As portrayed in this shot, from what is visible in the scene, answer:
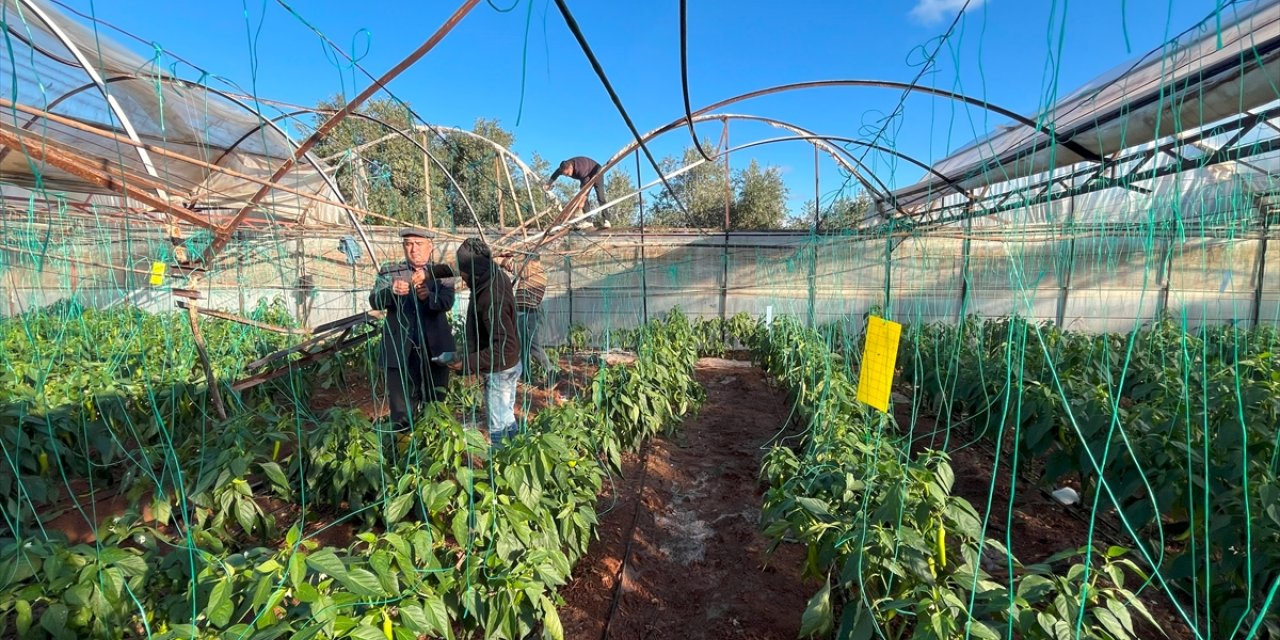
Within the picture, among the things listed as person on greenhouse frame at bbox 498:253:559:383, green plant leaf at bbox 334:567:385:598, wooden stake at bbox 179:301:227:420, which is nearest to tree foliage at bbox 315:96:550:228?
person on greenhouse frame at bbox 498:253:559:383

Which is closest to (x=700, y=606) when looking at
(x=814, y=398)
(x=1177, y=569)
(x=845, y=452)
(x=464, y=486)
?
(x=845, y=452)

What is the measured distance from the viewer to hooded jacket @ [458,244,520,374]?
3.14 meters

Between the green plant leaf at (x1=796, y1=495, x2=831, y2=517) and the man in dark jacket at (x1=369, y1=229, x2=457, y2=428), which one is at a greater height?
the man in dark jacket at (x1=369, y1=229, x2=457, y2=428)

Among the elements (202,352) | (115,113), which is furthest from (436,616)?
(115,113)

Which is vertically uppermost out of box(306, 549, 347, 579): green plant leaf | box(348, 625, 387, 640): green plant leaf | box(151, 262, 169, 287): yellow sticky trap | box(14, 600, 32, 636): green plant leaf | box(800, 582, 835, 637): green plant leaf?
box(151, 262, 169, 287): yellow sticky trap

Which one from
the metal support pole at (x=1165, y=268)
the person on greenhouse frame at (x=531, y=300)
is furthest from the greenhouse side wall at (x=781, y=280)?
the person on greenhouse frame at (x=531, y=300)

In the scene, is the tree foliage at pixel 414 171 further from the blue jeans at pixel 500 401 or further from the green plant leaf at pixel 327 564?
the green plant leaf at pixel 327 564

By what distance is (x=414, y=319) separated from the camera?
351 cm

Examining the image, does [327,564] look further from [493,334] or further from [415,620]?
[493,334]

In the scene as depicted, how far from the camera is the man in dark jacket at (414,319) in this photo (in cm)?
338

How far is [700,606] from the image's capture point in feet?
7.45

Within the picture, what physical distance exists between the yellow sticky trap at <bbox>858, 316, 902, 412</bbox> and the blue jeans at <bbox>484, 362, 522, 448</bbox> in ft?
7.09

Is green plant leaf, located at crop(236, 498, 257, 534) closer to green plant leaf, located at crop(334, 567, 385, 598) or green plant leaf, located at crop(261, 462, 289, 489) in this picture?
green plant leaf, located at crop(261, 462, 289, 489)

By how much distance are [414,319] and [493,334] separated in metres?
0.74
